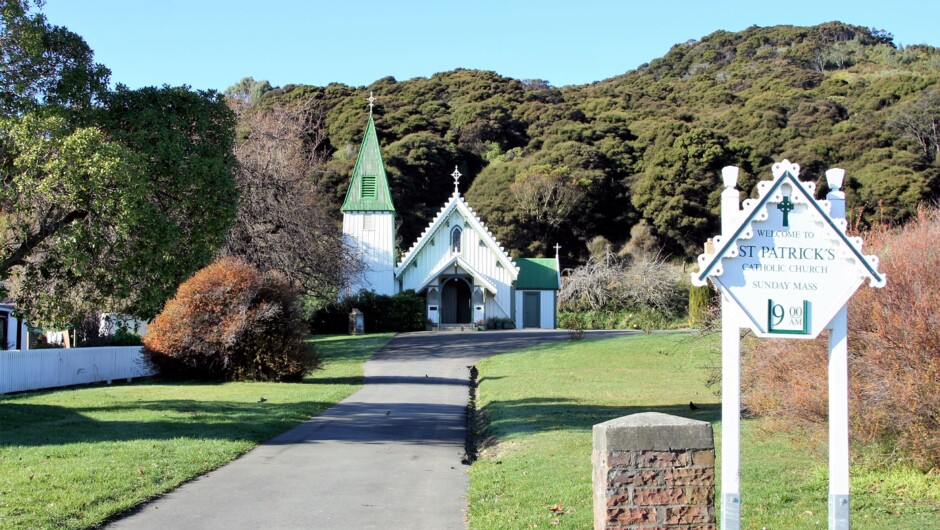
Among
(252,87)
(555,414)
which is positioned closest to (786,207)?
(555,414)

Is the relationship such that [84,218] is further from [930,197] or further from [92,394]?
[930,197]

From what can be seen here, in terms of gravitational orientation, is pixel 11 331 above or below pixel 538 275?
below

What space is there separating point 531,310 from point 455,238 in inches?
220

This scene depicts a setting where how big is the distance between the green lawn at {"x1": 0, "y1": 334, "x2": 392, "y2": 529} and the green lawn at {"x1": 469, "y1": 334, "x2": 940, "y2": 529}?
367cm

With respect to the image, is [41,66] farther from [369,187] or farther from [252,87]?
[252,87]

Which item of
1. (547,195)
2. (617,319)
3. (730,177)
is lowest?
(617,319)

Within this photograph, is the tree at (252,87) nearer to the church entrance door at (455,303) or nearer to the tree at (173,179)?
the church entrance door at (455,303)

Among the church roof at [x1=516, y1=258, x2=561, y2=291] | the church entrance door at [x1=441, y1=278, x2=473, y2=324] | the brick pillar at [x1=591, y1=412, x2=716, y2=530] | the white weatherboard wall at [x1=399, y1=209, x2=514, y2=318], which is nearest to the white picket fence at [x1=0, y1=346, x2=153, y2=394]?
the brick pillar at [x1=591, y1=412, x2=716, y2=530]

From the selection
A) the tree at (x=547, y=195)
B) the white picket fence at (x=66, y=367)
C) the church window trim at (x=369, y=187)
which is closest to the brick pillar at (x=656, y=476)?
the white picket fence at (x=66, y=367)

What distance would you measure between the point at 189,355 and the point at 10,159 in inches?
411

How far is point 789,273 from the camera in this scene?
6.75 meters

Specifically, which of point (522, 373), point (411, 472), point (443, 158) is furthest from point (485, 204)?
point (411, 472)

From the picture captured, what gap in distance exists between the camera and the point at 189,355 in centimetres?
2542

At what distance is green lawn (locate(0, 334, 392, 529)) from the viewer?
30.6 feet
